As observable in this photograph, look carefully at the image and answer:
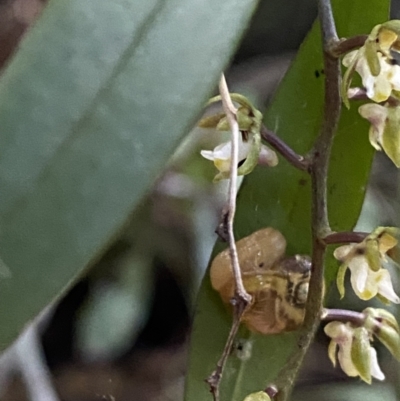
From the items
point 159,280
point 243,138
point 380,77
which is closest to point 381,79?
point 380,77

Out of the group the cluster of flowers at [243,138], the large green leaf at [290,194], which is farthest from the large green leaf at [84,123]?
the large green leaf at [290,194]

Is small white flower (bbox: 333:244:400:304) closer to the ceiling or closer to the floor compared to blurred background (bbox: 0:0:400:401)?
closer to the ceiling

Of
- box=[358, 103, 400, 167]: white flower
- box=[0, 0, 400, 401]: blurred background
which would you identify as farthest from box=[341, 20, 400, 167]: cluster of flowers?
box=[0, 0, 400, 401]: blurred background

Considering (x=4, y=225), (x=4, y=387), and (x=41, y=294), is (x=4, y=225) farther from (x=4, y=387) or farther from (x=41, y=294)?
(x=4, y=387)

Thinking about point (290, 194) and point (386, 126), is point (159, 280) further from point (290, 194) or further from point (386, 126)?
point (386, 126)

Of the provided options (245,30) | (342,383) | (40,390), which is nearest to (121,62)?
(245,30)

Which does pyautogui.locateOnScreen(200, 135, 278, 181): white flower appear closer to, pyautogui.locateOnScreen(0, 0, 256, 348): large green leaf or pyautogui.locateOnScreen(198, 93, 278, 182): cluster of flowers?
pyautogui.locateOnScreen(198, 93, 278, 182): cluster of flowers

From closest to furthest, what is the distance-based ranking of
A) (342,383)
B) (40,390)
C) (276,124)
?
(276,124) < (40,390) < (342,383)
